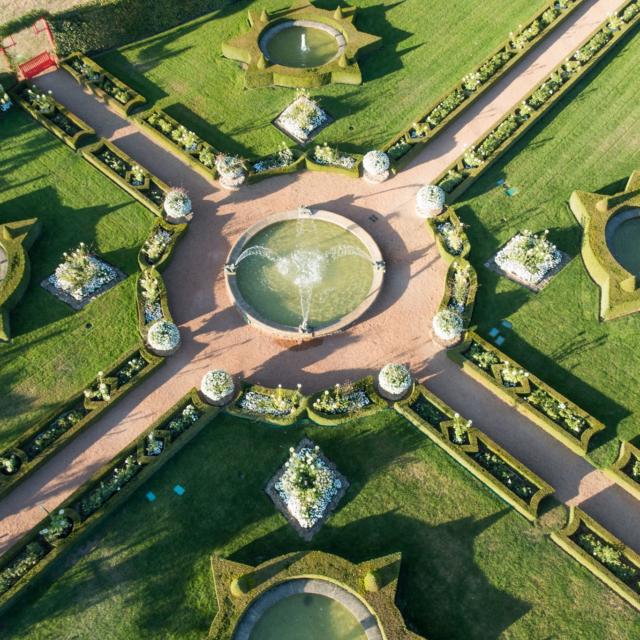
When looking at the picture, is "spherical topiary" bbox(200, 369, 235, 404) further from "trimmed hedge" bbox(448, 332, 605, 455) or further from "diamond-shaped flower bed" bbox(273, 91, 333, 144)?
"diamond-shaped flower bed" bbox(273, 91, 333, 144)

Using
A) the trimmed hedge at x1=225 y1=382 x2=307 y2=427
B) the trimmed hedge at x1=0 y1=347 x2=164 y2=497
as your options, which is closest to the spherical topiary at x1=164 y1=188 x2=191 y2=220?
the trimmed hedge at x1=0 y1=347 x2=164 y2=497

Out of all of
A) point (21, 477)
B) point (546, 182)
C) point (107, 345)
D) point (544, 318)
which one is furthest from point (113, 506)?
point (546, 182)

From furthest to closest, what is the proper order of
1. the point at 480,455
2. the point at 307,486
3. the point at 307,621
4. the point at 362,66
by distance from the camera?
the point at 362,66
the point at 480,455
the point at 307,486
the point at 307,621

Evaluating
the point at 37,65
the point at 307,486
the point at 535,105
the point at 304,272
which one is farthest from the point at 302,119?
the point at 307,486

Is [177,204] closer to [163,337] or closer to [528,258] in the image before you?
[163,337]

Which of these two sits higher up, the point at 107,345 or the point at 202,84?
the point at 202,84

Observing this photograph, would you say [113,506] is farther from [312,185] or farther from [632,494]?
[632,494]
